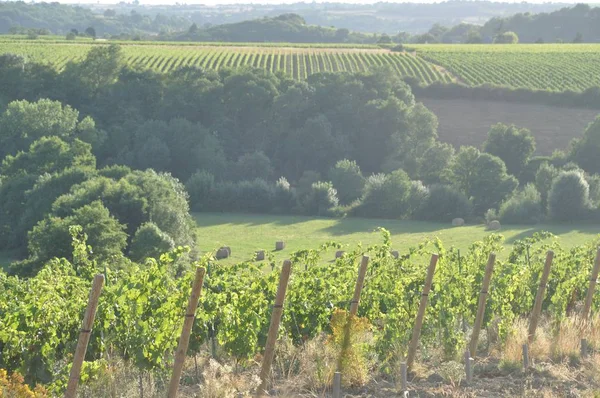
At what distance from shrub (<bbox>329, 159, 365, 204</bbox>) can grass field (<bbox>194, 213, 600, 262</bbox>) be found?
6521 millimetres

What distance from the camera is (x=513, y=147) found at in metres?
70.8

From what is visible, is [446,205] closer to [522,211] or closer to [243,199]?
[522,211]

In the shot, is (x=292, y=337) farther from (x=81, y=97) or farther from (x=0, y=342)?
(x=81, y=97)

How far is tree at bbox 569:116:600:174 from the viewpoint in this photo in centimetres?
6969

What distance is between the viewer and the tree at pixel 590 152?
69688 millimetres

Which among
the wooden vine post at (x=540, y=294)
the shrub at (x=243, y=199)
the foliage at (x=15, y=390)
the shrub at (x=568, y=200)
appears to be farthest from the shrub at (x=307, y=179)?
the foliage at (x=15, y=390)

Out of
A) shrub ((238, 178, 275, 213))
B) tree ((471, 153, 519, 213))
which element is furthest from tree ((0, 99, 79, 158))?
tree ((471, 153, 519, 213))

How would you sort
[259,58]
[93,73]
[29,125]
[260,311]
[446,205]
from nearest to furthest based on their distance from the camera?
[260,311]
[446,205]
[29,125]
[93,73]
[259,58]

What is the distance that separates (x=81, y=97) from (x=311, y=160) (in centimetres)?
2034

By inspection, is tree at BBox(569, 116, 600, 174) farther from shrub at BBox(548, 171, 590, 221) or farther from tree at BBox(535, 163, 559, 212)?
shrub at BBox(548, 171, 590, 221)

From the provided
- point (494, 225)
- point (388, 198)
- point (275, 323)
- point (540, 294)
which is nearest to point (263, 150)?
point (388, 198)

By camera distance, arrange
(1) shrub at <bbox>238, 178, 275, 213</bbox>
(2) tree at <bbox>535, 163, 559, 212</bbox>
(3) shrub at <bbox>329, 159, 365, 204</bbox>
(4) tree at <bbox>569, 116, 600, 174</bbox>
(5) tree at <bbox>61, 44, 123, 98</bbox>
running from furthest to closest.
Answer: (5) tree at <bbox>61, 44, 123, 98</bbox>, (4) tree at <bbox>569, 116, 600, 174</bbox>, (3) shrub at <bbox>329, 159, 365, 204</bbox>, (1) shrub at <bbox>238, 178, 275, 213</bbox>, (2) tree at <bbox>535, 163, 559, 212</bbox>

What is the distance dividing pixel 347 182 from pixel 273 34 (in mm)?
115693

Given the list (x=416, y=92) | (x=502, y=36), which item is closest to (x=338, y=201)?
(x=416, y=92)
